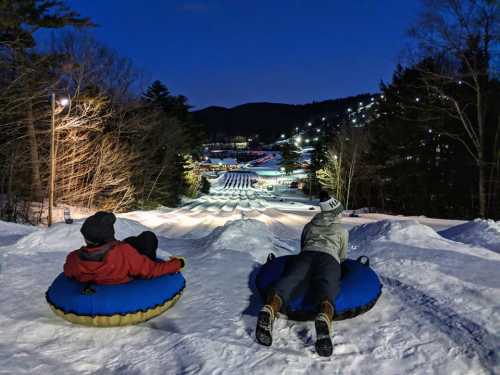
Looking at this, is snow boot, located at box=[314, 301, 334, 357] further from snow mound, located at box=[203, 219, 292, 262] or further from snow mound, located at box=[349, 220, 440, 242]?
snow mound, located at box=[349, 220, 440, 242]

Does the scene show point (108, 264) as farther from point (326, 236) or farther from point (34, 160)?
point (34, 160)

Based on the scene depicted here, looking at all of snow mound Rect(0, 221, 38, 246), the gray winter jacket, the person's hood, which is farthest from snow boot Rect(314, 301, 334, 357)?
snow mound Rect(0, 221, 38, 246)

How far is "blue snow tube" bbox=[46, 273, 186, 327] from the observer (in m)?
3.39

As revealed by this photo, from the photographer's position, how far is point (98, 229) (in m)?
3.40

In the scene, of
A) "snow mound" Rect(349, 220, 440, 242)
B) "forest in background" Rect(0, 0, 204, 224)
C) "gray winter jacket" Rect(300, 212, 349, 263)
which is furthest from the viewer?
"forest in background" Rect(0, 0, 204, 224)

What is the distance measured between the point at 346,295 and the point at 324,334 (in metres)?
0.74

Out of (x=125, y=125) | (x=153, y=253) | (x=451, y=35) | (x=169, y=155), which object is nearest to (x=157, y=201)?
(x=169, y=155)

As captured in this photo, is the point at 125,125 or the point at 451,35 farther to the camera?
the point at 125,125

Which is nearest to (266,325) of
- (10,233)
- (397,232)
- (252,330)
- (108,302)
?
(252,330)

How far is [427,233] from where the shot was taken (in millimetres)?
7145

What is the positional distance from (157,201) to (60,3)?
64.2ft

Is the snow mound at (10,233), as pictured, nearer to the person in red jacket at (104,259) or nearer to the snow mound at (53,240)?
the snow mound at (53,240)

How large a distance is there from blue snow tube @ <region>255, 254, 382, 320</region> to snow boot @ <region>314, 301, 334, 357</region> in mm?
300

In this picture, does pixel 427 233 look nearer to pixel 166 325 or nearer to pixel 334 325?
pixel 334 325
